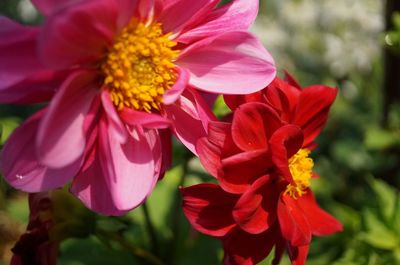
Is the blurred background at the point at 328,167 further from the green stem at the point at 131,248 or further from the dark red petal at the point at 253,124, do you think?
the dark red petal at the point at 253,124

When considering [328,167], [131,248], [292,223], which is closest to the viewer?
[292,223]

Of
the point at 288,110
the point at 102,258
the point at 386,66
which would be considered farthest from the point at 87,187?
the point at 386,66

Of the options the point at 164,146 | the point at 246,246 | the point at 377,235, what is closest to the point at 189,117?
the point at 164,146

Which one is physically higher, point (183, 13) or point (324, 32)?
point (183, 13)

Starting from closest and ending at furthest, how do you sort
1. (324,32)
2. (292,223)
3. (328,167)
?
1. (292,223)
2. (328,167)
3. (324,32)

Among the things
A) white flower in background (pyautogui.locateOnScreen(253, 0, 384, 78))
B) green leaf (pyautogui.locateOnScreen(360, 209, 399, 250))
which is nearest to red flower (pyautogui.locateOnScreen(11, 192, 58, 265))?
green leaf (pyautogui.locateOnScreen(360, 209, 399, 250))

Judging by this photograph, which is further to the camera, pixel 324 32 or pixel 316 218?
pixel 324 32

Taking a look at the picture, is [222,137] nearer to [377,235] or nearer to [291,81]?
[291,81]

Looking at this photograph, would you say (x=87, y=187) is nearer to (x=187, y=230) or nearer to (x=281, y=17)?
(x=187, y=230)
